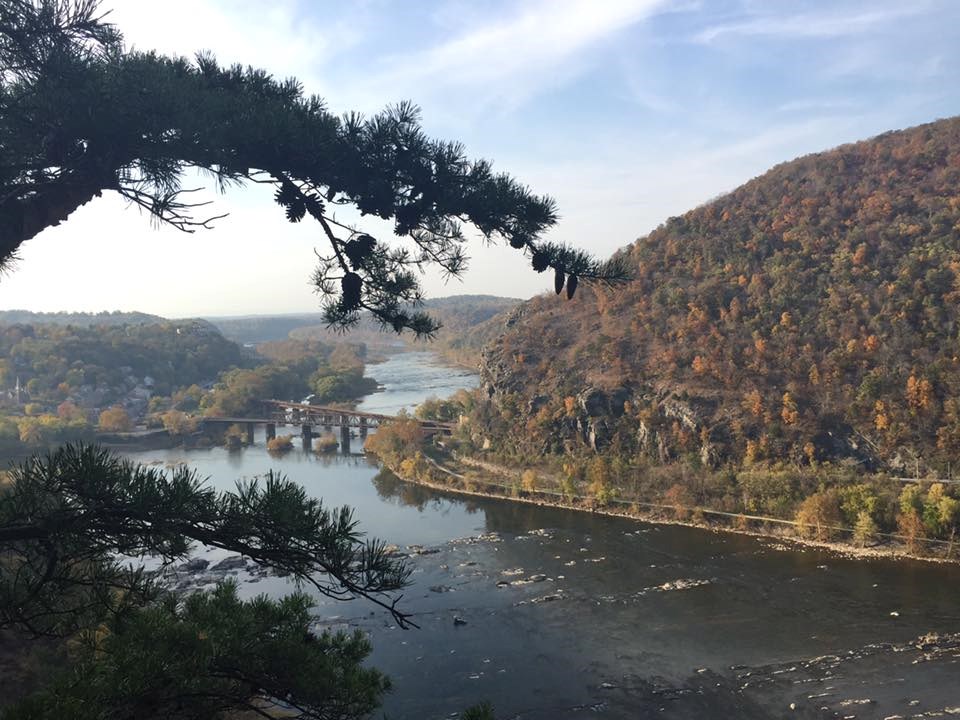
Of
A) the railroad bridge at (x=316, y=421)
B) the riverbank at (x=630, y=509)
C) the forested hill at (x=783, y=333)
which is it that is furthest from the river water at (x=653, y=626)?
the railroad bridge at (x=316, y=421)

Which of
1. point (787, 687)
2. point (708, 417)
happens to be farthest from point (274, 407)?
point (787, 687)

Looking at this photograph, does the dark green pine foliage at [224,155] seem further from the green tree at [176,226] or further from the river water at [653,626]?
the river water at [653,626]

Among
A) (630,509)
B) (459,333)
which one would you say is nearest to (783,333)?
(630,509)

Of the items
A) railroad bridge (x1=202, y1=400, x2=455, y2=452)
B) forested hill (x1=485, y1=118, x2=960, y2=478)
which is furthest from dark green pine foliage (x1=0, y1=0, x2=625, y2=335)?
railroad bridge (x1=202, y1=400, x2=455, y2=452)

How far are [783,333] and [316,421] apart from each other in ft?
70.3

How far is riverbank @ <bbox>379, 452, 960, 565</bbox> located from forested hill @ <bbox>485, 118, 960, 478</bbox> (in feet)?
9.69

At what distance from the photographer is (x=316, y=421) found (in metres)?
33.2

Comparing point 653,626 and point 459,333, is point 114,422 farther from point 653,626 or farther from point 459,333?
point 459,333

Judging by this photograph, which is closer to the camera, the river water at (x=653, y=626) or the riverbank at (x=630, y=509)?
the river water at (x=653, y=626)

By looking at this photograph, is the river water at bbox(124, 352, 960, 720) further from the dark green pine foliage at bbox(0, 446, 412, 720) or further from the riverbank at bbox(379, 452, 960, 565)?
the dark green pine foliage at bbox(0, 446, 412, 720)

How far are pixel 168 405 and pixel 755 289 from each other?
31.3 metres

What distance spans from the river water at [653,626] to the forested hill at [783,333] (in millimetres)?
5622

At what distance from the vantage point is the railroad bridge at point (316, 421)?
102ft

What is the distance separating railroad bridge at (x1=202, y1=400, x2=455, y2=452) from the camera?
3108 centimetres
